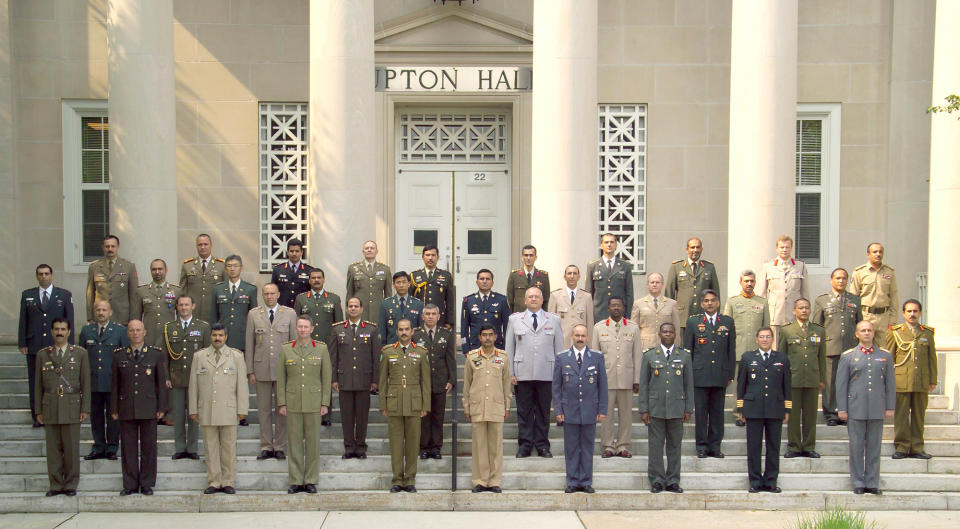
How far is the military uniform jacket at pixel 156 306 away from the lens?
41.7 ft

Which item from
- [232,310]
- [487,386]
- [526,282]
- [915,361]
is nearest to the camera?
[487,386]

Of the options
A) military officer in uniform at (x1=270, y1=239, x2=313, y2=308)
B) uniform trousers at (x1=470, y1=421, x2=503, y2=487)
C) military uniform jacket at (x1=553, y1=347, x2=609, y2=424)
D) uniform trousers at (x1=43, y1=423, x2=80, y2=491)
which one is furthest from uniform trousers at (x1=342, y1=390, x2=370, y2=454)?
uniform trousers at (x1=43, y1=423, x2=80, y2=491)

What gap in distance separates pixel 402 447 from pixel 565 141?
4.71 m

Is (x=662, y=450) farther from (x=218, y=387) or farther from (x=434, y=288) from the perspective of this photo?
(x=218, y=387)

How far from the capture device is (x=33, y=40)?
54.7 ft

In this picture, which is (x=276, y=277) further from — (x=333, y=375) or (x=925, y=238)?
(x=925, y=238)

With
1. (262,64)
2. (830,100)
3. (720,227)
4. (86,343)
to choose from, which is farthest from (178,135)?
(830,100)

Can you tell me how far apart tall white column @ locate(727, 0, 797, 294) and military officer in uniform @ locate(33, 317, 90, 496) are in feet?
27.5

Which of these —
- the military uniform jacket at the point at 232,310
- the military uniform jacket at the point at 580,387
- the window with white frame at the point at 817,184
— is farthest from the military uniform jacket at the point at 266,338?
the window with white frame at the point at 817,184

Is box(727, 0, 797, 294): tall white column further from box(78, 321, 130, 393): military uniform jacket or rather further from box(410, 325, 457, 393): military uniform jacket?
box(78, 321, 130, 393): military uniform jacket

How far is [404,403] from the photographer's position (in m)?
11.3

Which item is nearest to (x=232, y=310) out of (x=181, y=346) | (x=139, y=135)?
(x=181, y=346)

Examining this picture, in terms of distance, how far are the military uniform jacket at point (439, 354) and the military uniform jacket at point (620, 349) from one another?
167 cm

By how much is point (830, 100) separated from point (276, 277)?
956cm
